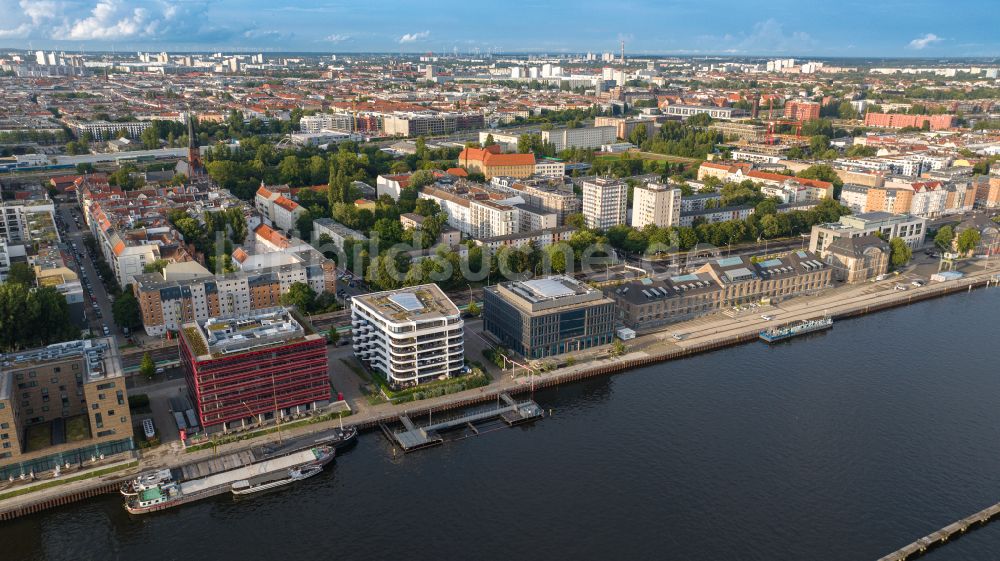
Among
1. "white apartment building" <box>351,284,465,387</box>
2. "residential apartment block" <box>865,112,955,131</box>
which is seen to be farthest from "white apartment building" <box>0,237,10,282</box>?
"residential apartment block" <box>865,112,955,131</box>

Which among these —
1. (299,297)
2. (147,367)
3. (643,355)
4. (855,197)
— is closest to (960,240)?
(855,197)

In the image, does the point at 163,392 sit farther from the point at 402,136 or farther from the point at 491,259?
the point at 402,136

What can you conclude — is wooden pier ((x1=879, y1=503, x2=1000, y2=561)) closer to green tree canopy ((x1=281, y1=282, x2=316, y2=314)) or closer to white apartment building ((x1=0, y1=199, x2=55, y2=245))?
green tree canopy ((x1=281, y1=282, x2=316, y2=314))

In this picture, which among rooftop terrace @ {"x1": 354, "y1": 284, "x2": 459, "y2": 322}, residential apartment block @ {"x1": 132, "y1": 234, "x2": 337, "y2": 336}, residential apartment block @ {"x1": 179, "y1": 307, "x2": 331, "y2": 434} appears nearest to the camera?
residential apartment block @ {"x1": 179, "y1": 307, "x2": 331, "y2": 434}

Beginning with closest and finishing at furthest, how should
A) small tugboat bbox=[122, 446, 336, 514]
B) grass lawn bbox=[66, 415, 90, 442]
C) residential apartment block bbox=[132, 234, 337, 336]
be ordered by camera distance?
small tugboat bbox=[122, 446, 336, 514]
grass lawn bbox=[66, 415, 90, 442]
residential apartment block bbox=[132, 234, 337, 336]

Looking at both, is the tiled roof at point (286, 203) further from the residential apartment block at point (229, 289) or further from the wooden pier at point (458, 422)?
the wooden pier at point (458, 422)

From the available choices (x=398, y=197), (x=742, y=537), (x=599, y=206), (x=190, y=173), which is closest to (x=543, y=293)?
(x=742, y=537)
